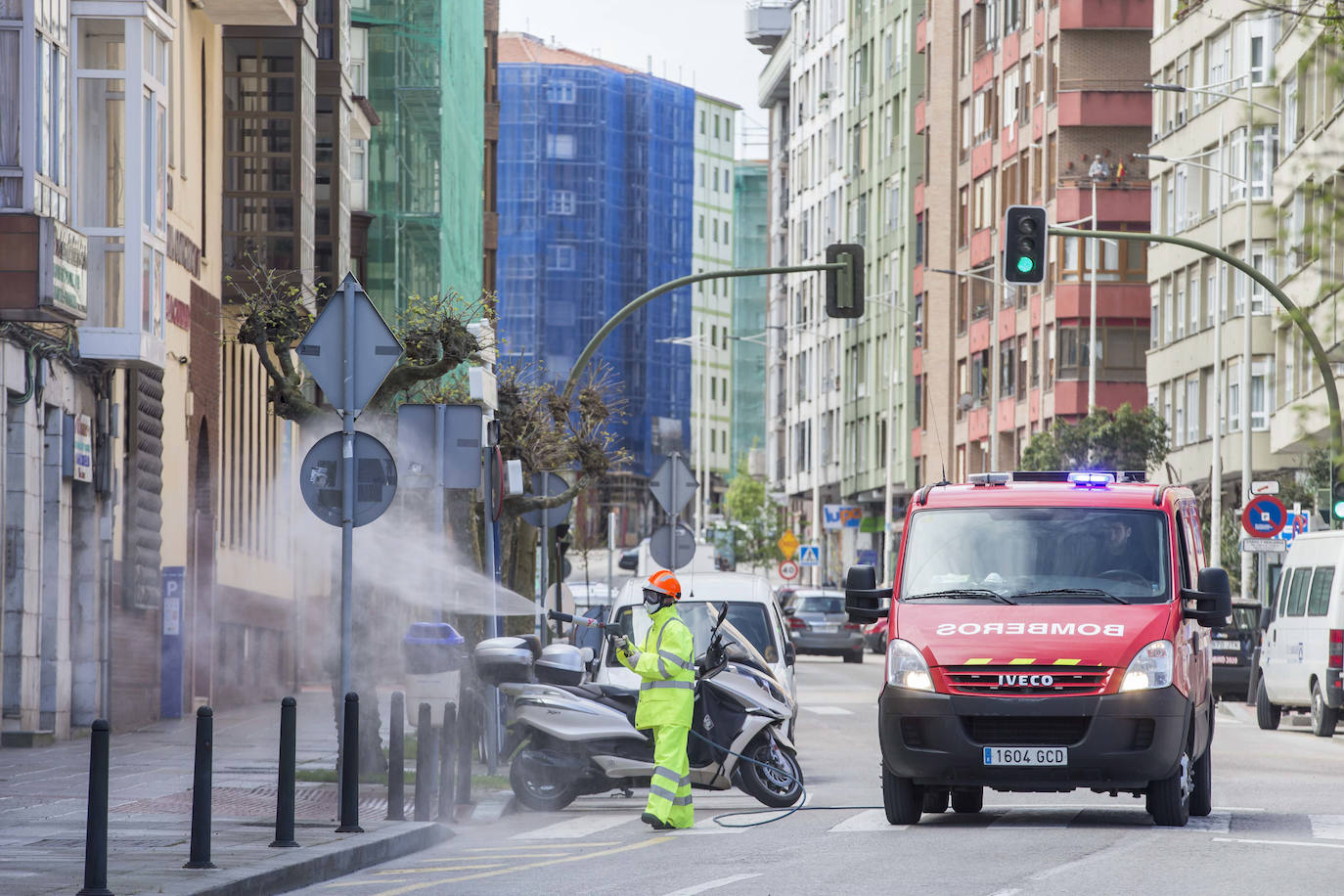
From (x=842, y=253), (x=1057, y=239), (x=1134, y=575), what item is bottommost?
(x=1134, y=575)

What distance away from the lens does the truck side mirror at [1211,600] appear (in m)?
16.9

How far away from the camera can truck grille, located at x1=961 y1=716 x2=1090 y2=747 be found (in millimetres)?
16391

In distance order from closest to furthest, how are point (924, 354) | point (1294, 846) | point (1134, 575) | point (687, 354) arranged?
point (1294, 846) → point (1134, 575) → point (924, 354) → point (687, 354)

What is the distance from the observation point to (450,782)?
1802cm

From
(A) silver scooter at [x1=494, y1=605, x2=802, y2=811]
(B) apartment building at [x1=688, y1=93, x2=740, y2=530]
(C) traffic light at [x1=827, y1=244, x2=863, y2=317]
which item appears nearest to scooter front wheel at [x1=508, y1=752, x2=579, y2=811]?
(A) silver scooter at [x1=494, y1=605, x2=802, y2=811]

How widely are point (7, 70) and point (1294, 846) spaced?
14.6 metres

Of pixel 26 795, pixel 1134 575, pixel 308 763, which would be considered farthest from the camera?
pixel 308 763

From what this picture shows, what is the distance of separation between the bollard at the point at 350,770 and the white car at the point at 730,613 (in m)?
7.59

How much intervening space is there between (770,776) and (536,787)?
1.74m

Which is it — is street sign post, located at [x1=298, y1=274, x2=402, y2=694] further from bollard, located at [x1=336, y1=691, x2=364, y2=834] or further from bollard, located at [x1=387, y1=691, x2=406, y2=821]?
bollard, located at [x1=336, y1=691, x2=364, y2=834]

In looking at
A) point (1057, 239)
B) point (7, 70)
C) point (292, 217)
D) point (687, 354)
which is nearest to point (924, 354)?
point (1057, 239)

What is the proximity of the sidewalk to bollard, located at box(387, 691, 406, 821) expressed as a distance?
0.41 ft

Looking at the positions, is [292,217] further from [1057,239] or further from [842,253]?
[1057,239]

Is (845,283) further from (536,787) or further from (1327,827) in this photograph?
(1327,827)
